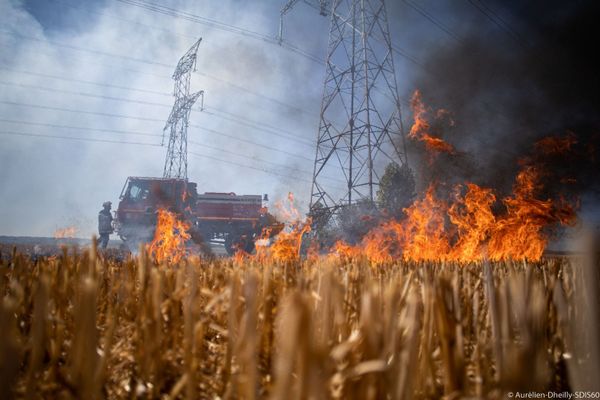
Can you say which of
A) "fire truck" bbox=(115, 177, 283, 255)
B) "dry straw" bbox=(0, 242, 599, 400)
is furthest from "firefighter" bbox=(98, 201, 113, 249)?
"dry straw" bbox=(0, 242, 599, 400)

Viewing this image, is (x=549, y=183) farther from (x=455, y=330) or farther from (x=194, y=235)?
(x=455, y=330)

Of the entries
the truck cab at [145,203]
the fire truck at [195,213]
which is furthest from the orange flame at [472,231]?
the truck cab at [145,203]

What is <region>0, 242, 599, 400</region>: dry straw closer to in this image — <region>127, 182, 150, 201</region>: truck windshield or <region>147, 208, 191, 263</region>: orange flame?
<region>147, 208, 191, 263</region>: orange flame

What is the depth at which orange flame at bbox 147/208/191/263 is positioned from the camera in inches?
426

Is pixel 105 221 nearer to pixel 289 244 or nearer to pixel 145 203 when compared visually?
pixel 145 203

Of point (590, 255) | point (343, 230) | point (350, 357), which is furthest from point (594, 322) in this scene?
point (343, 230)

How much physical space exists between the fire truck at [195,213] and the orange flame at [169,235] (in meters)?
0.57

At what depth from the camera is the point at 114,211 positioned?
43.3 feet

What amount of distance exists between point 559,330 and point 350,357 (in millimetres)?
1099

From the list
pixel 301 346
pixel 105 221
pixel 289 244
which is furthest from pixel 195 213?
pixel 301 346

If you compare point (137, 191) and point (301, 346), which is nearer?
point (301, 346)

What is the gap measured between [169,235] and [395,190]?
918 cm

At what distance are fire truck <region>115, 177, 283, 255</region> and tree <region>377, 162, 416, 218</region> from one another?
5203 mm

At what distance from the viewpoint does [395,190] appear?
13672mm
